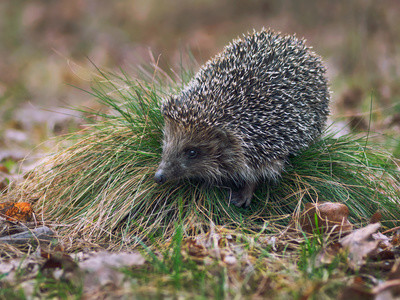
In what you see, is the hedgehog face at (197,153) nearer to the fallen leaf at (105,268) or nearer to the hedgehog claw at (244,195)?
the hedgehog claw at (244,195)

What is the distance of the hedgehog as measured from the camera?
490 centimetres

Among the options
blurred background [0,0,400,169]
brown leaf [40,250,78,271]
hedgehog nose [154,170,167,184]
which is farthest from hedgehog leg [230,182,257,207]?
blurred background [0,0,400,169]

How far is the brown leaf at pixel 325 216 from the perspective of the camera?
14.1ft

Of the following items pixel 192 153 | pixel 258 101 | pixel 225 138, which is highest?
pixel 258 101

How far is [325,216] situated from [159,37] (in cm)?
1834

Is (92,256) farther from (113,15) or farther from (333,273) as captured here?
(113,15)

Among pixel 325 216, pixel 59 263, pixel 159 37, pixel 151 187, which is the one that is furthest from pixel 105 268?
pixel 159 37

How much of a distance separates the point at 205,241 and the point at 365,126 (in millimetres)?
6171

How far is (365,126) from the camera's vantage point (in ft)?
29.3

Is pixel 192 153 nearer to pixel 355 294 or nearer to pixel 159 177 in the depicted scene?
pixel 159 177

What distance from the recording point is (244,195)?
16.5 ft

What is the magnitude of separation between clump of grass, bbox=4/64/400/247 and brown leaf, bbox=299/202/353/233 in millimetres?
206

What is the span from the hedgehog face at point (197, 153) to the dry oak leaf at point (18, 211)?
5.51ft

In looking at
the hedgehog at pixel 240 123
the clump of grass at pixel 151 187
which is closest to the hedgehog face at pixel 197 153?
the hedgehog at pixel 240 123
